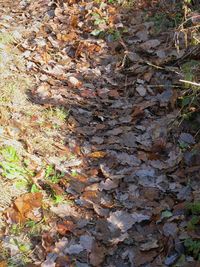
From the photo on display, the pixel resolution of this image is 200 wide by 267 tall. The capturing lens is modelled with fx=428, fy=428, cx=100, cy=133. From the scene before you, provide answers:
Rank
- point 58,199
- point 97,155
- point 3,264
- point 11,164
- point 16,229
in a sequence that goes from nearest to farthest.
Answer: point 3,264 < point 16,229 < point 58,199 < point 11,164 < point 97,155

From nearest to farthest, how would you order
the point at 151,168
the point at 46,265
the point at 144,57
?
the point at 46,265, the point at 151,168, the point at 144,57

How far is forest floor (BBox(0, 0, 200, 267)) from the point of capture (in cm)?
340

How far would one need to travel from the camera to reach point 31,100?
4883 millimetres

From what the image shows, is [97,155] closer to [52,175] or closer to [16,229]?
[52,175]

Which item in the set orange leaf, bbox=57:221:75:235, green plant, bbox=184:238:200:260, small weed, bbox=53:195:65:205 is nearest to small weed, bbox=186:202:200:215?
green plant, bbox=184:238:200:260

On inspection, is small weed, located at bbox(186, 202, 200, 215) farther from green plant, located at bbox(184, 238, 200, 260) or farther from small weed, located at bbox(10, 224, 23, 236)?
small weed, located at bbox(10, 224, 23, 236)

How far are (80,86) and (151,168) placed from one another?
1.64 metres

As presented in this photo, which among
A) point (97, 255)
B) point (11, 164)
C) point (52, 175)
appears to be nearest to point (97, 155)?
point (52, 175)

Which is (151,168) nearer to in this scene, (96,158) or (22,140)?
(96,158)

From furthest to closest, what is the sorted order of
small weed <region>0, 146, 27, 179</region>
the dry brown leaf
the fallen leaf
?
the dry brown leaf
small weed <region>0, 146, 27, 179</region>
the fallen leaf

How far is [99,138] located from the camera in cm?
452

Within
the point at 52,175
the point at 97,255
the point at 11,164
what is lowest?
the point at 97,255

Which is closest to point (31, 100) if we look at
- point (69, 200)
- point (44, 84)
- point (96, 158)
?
point (44, 84)

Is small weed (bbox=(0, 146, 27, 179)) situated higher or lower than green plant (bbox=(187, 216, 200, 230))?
higher
